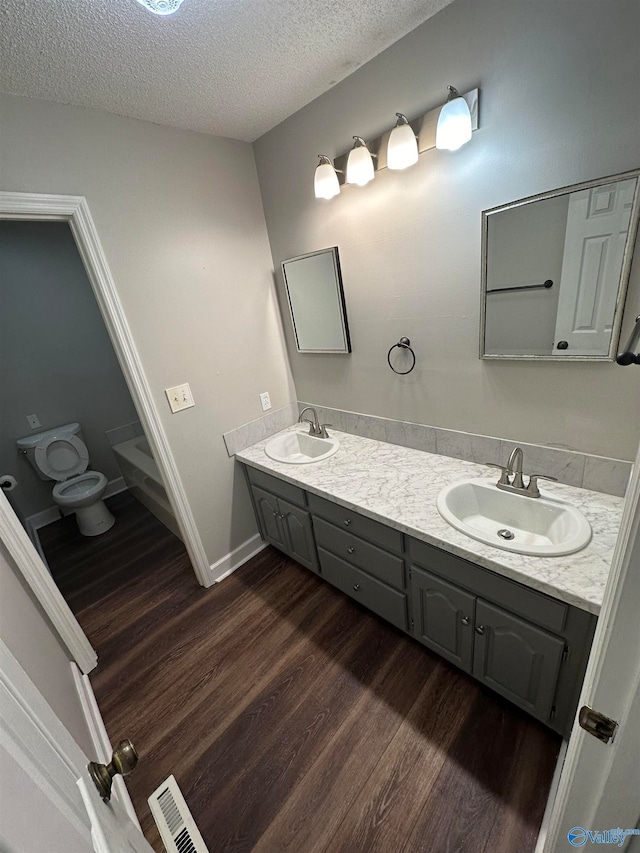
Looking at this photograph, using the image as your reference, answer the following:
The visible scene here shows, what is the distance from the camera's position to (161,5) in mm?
909

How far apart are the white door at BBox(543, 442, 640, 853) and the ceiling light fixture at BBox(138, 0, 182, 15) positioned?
1.49 m

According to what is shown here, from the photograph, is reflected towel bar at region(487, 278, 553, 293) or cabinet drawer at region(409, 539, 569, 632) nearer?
cabinet drawer at region(409, 539, 569, 632)

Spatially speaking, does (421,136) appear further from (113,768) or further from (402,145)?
(113,768)

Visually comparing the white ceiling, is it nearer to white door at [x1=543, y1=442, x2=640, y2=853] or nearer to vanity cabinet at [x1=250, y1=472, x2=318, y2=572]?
white door at [x1=543, y1=442, x2=640, y2=853]

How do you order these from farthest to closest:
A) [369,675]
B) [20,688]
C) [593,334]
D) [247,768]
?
[369,675] → [247,768] → [593,334] → [20,688]

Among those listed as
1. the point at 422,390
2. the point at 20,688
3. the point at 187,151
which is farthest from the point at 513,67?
the point at 20,688

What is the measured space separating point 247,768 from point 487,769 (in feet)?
2.81

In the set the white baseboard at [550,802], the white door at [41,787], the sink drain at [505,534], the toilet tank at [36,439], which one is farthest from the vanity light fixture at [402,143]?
the toilet tank at [36,439]

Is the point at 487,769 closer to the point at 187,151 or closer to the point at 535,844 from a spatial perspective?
the point at 535,844

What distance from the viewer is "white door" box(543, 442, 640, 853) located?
1.59 ft

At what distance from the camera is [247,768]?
1.29 m

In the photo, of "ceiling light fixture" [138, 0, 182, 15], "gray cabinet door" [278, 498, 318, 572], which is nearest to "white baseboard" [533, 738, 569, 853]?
"gray cabinet door" [278, 498, 318, 572]

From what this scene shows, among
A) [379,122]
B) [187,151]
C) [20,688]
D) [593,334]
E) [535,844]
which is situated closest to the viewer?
[20,688]

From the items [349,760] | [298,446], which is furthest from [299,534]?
[349,760]
